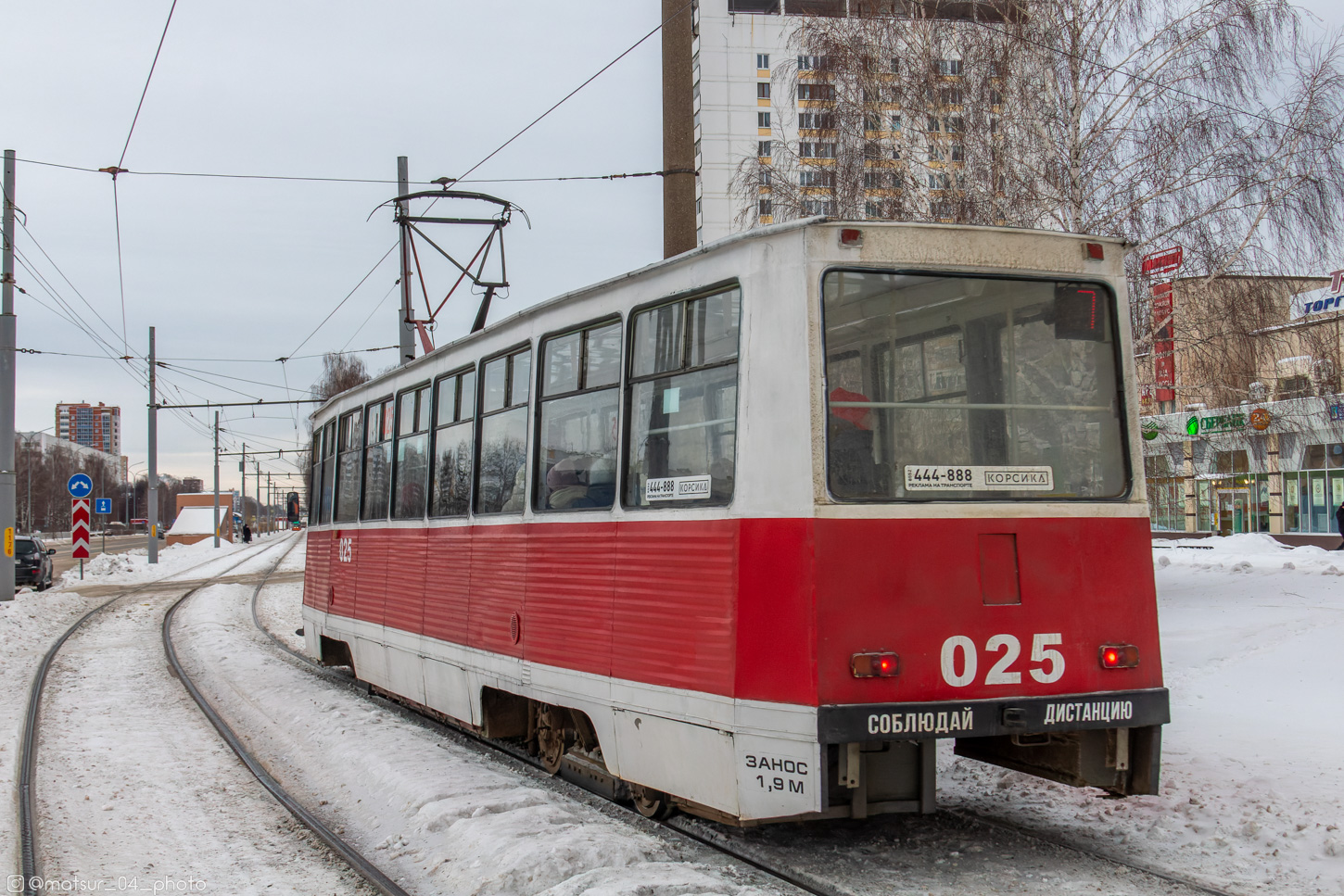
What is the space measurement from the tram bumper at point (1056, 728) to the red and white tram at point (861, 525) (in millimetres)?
10

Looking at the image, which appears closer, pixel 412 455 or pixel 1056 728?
pixel 1056 728

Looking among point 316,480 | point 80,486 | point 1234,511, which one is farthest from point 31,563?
point 1234,511

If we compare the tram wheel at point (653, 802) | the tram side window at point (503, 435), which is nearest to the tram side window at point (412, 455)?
the tram side window at point (503, 435)

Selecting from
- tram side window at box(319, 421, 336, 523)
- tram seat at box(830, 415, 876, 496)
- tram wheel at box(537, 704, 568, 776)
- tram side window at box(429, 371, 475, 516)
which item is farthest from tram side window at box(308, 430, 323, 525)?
tram seat at box(830, 415, 876, 496)

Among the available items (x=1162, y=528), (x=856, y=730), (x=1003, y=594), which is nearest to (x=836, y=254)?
(x=1003, y=594)

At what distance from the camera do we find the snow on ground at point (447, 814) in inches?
193

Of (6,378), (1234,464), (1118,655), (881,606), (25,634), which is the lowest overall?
(25,634)

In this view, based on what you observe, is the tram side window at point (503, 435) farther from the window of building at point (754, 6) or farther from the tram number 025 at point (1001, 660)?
the window of building at point (754, 6)

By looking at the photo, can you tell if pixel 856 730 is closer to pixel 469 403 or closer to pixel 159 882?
pixel 159 882

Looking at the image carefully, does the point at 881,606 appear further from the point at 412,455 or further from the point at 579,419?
the point at 412,455

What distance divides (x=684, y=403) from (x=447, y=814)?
2.44 metres

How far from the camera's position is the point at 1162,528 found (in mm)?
36719

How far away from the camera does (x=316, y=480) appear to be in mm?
12484

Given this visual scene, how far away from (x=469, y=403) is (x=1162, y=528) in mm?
33377
